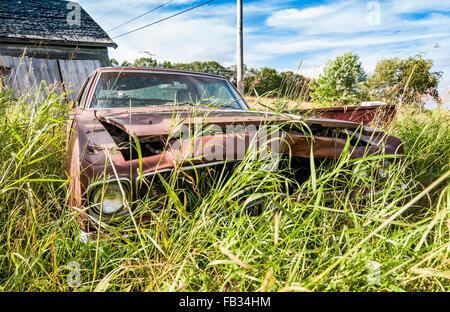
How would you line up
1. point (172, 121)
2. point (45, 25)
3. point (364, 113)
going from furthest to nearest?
point (45, 25) < point (364, 113) < point (172, 121)

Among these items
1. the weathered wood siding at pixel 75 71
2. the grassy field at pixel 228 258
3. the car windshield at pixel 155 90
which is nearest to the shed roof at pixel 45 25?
the weathered wood siding at pixel 75 71

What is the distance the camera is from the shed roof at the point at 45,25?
1010cm

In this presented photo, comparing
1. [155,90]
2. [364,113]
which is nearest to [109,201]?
[155,90]

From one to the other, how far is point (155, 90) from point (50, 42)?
34.6 ft

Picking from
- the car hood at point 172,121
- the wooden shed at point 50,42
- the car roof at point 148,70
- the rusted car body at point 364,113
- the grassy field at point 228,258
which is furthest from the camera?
the wooden shed at point 50,42

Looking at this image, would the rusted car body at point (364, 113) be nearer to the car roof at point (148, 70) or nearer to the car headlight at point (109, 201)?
the car roof at point (148, 70)

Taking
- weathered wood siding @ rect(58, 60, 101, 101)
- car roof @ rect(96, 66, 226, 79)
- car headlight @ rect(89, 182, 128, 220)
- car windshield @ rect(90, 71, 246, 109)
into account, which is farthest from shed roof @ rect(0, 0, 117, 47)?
car headlight @ rect(89, 182, 128, 220)

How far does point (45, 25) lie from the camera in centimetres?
1098

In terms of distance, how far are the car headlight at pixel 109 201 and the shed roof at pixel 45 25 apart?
12.0 metres

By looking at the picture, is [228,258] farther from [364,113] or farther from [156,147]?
[364,113]

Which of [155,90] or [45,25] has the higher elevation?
[45,25]
